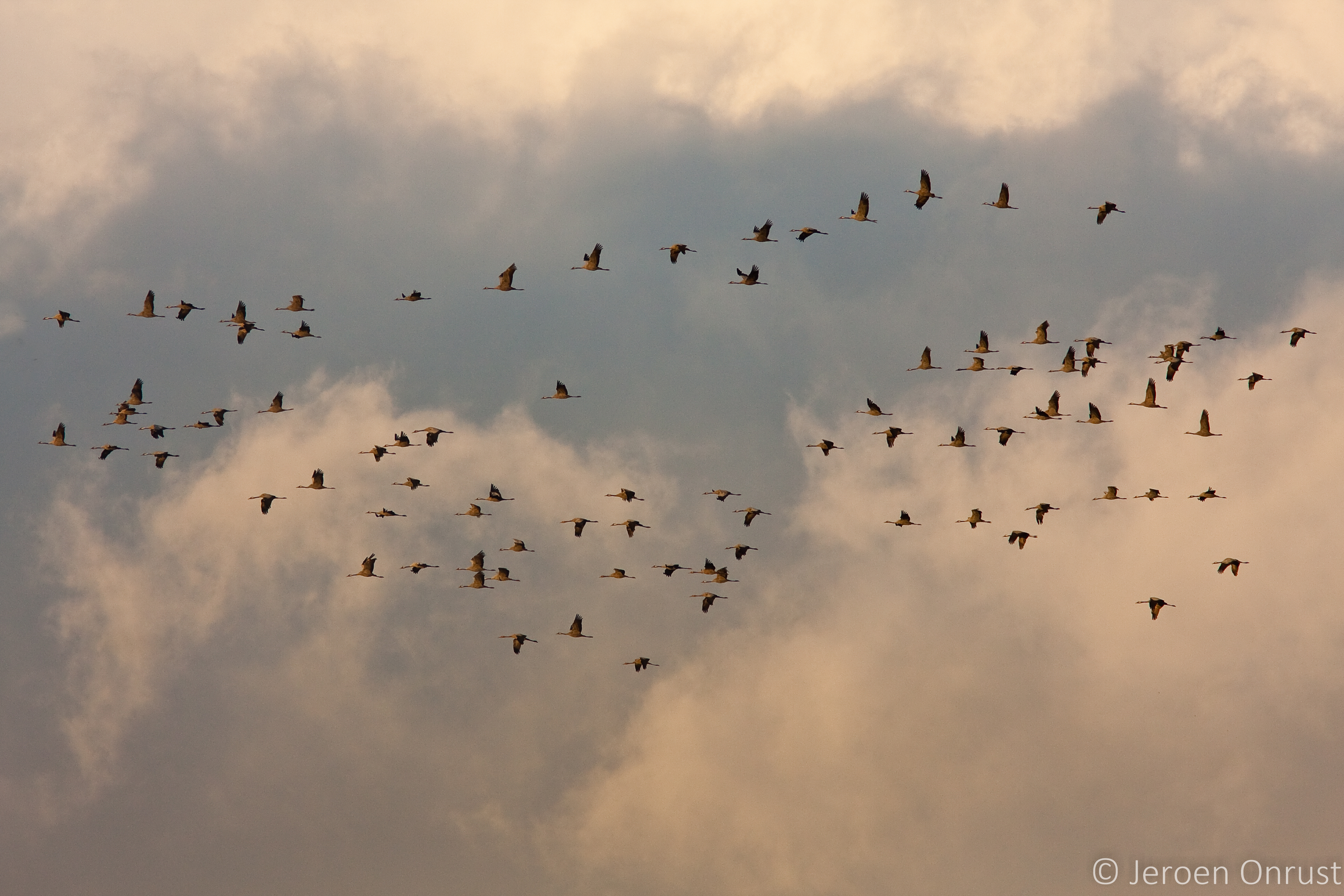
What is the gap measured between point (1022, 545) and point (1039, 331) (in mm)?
13677

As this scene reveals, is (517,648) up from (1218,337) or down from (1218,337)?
down

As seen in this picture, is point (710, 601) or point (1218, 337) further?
point (710, 601)

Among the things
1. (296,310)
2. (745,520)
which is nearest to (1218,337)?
(745,520)

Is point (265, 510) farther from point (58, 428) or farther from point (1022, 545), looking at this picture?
point (1022, 545)

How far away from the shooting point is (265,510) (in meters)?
122

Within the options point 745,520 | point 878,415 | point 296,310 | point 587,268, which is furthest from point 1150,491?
point 296,310

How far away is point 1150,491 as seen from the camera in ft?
387

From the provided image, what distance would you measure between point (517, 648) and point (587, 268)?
26120mm

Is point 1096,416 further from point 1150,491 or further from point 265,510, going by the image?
point 265,510

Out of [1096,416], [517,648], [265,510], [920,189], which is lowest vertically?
[517,648]

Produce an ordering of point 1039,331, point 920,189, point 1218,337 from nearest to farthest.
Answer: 1. point 920,189
2. point 1218,337
3. point 1039,331

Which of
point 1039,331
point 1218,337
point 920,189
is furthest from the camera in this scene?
point 1039,331

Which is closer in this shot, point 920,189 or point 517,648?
point 920,189

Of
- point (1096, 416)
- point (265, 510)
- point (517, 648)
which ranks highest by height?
point (1096, 416)
